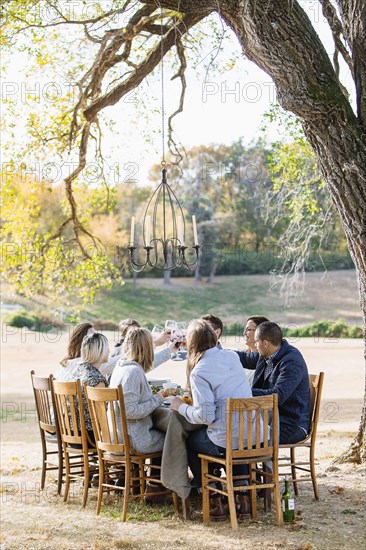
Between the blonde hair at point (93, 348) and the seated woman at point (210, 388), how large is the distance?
86cm

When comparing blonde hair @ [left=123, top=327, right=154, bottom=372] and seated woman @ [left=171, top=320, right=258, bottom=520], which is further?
blonde hair @ [left=123, top=327, right=154, bottom=372]

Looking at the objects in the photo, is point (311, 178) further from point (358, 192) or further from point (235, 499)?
point (235, 499)

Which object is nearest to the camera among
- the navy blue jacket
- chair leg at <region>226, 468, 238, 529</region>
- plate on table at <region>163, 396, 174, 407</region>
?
chair leg at <region>226, 468, 238, 529</region>

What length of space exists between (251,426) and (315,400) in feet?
3.30

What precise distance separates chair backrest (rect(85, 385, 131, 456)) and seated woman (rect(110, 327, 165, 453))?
0.19ft

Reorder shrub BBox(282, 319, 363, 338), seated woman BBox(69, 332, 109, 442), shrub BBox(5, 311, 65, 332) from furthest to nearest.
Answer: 1. shrub BBox(282, 319, 363, 338)
2. shrub BBox(5, 311, 65, 332)
3. seated woman BBox(69, 332, 109, 442)

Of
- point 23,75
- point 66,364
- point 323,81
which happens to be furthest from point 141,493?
point 23,75

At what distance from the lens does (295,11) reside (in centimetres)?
576

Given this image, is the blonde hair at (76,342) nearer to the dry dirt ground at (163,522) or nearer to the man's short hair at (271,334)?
the dry dirt ground at (163,522)

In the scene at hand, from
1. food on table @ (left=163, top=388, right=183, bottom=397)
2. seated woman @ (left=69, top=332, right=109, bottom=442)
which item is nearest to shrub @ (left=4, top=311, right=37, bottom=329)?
seated woman @ (left=69, top=332, right=109, bottom=442)

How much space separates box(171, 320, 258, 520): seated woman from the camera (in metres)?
4.70

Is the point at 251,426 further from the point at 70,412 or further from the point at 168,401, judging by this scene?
the point at 70,412

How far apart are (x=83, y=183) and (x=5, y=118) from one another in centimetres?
125

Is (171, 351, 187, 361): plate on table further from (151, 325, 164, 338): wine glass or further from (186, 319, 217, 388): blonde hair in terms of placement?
(186, 319, 217, 388): blonde hair
